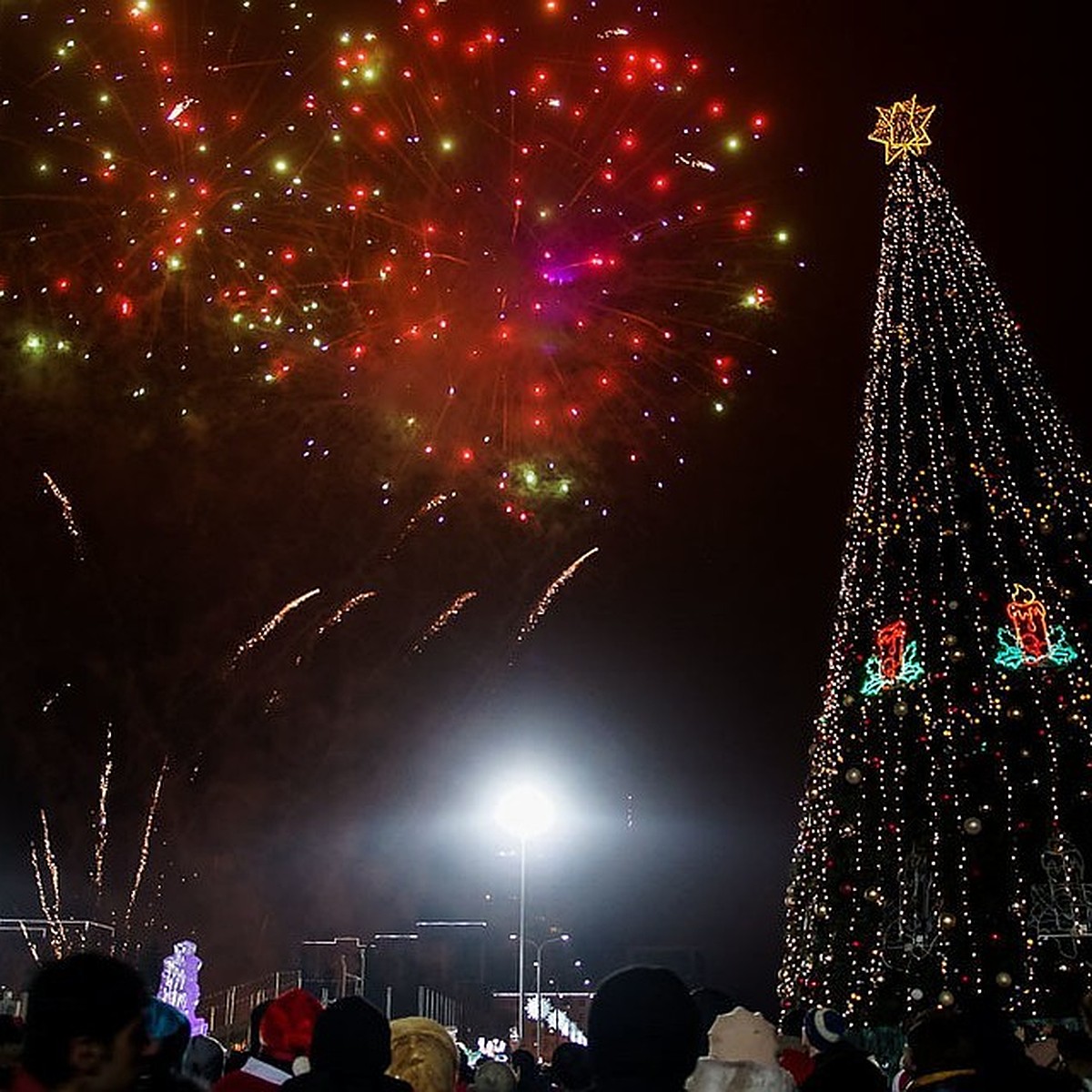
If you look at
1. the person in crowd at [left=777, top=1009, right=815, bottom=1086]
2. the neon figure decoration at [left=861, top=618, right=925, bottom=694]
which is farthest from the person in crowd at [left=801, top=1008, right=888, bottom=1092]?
the neon figure decoration at [left=861, top=618, right=925, bottom=694]

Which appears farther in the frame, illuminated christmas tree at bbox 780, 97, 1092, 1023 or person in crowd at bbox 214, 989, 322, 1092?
illuminated christmas tree at bbox 780, 97, 1092, 1023

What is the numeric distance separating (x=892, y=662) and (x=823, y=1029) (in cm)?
1525

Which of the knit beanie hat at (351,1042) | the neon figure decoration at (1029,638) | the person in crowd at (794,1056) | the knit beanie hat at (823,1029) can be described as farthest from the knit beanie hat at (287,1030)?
the neon figure decoration at (1029,638)

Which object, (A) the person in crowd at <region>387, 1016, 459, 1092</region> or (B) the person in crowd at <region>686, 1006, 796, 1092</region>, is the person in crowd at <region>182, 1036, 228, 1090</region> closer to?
(A) the person in crowd at <region>387, 1016, 459, 1092</region>

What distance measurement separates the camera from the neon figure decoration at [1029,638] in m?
20.9

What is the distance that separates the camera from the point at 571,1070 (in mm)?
7781

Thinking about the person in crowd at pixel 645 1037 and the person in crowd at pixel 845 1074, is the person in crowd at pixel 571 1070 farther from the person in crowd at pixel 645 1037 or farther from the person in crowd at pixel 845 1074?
the person in crowd at pixel 645 1037

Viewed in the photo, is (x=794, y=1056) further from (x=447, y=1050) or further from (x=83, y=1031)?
(x=83, y=1031)

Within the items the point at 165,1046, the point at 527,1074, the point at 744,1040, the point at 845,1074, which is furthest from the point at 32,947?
the point at 165,1046

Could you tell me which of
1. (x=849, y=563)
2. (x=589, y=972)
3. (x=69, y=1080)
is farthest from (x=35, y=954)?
(x=69, y=1080)

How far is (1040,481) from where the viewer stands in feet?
69.5

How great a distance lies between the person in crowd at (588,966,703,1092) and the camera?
3.29m

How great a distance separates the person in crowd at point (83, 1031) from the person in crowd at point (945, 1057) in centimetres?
306

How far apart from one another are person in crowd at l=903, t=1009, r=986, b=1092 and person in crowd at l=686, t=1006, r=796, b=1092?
1.65 ft
